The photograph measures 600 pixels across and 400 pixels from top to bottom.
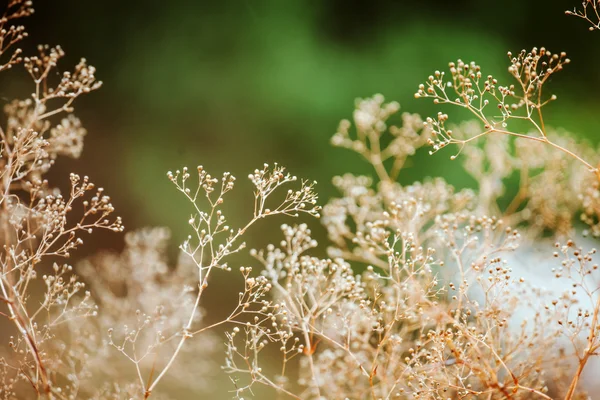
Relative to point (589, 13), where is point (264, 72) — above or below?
below

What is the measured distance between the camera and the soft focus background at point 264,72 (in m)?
2.74

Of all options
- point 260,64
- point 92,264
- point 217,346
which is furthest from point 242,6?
point 217,346

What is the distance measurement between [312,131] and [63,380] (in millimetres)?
2156

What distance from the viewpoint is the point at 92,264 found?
7.29 feet

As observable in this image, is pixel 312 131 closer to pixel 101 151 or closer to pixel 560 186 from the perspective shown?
pixel 101 151

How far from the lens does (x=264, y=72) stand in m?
3.18

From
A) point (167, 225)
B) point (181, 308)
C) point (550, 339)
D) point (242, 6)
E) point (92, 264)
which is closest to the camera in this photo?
point (550, 339)

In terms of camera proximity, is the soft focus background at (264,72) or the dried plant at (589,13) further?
the soft focus background at (264,72)

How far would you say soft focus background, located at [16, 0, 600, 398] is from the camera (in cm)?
274

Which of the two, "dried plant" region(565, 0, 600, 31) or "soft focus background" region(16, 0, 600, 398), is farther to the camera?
"soft focus background" region(16, 0, 600, 398)

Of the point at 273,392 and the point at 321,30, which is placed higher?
the point at 321,30

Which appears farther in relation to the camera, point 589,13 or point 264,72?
point 264,72

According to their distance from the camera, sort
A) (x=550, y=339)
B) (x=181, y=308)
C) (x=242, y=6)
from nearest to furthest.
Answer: (x=550, y=339) < (x=181, y=308) < (x=242, y=6)

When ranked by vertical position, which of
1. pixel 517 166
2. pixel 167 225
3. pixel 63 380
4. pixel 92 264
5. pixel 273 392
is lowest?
pixel 63 380
